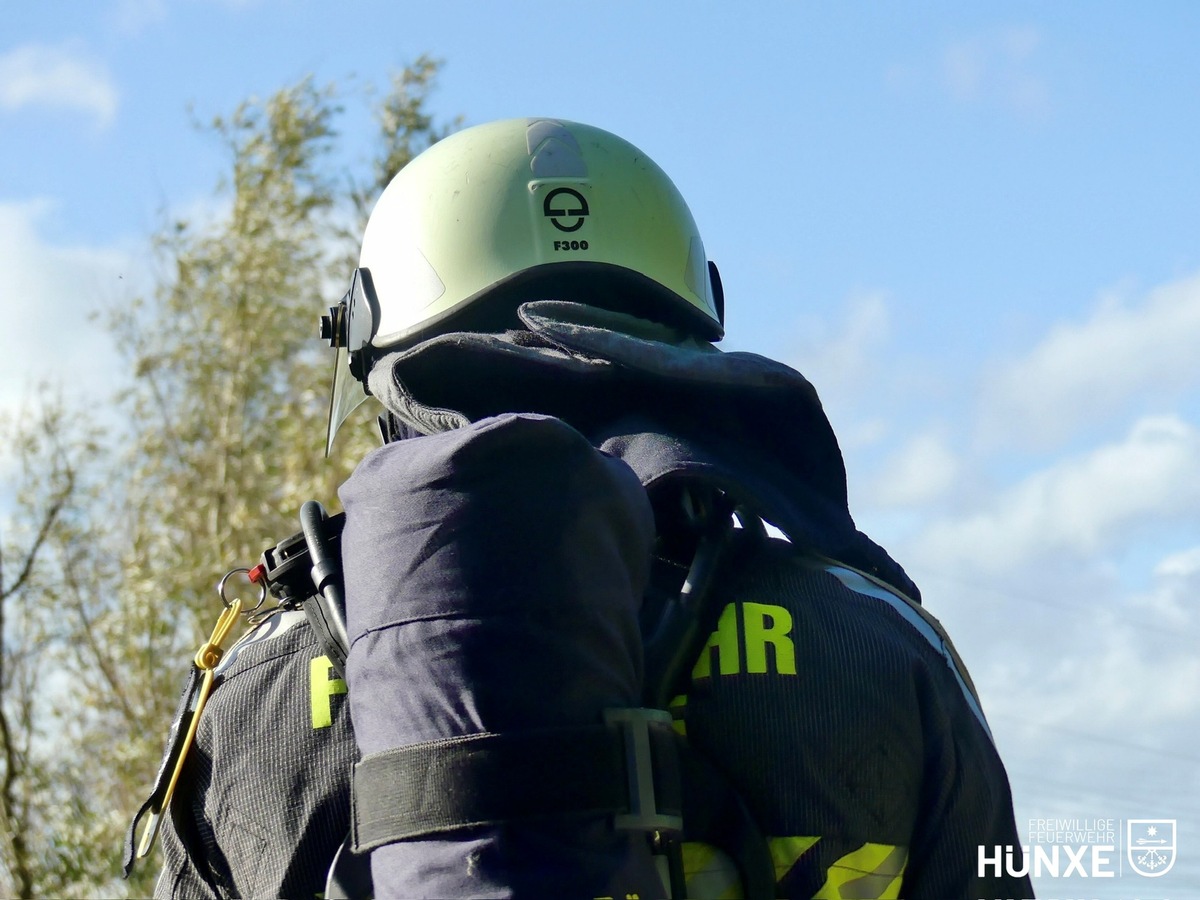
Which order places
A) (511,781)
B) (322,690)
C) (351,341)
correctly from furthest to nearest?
(351,341) → (322,690) → (511,781)

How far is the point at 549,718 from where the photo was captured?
1.61 meters

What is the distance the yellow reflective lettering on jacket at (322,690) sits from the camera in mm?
1946

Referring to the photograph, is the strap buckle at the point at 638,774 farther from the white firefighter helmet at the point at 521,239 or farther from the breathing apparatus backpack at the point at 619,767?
the white firefighter helmet at the point at 521,239

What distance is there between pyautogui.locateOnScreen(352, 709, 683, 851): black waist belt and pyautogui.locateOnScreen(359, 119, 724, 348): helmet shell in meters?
1.04

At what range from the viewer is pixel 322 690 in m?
1.96

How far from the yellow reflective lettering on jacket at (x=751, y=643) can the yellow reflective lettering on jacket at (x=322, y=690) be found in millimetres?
469

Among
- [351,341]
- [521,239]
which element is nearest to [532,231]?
[521,239]

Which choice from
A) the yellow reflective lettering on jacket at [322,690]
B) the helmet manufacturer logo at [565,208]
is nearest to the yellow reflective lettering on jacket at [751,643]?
the yellow reflective lettering on jacket at [322,690]

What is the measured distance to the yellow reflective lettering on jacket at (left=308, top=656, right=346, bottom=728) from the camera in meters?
1.95

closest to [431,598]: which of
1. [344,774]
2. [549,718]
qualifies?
[549,718]

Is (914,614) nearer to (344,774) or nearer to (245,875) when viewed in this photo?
(344,774)

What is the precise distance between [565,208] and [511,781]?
49.9 inches

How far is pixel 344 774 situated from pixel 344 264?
23.2 ft

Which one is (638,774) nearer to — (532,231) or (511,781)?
(511,781)
